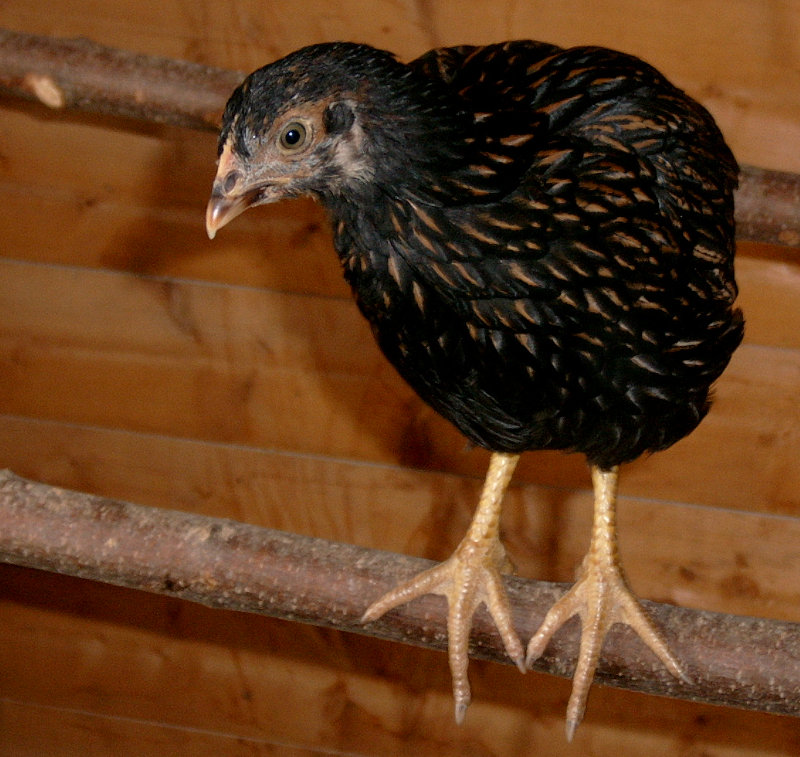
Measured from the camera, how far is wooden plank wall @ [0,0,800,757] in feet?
6.29

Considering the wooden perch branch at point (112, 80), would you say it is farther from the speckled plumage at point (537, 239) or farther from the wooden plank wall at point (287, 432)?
the speckled plumage at point (537, 239)

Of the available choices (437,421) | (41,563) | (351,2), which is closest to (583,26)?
(351,2)

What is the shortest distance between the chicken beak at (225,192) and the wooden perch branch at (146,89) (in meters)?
0.61

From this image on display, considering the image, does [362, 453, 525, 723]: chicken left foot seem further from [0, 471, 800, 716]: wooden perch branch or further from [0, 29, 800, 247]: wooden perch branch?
[0, 29, 800, 247]: wooden perch branch

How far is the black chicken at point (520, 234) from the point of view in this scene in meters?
1.13

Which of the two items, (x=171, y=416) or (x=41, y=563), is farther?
(x=171, y=416)

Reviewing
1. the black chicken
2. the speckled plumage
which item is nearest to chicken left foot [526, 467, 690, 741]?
the black chicken

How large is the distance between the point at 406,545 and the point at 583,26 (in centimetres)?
126

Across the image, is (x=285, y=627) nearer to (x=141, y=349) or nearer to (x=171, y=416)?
(x=171, y=416)

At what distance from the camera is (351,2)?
1.89 metres

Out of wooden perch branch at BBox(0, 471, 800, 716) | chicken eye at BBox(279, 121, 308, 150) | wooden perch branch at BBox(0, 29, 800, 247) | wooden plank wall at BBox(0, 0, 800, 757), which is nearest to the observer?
chicken eye at BBox(279, 121, 308, 150)

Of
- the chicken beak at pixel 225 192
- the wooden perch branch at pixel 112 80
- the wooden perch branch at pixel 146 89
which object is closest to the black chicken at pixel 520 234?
the chicken beak at pixel 225 192

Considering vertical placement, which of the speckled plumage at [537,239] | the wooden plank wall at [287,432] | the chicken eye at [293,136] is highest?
the chicken eye at [293,136]

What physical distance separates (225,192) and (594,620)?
85 centimetres
